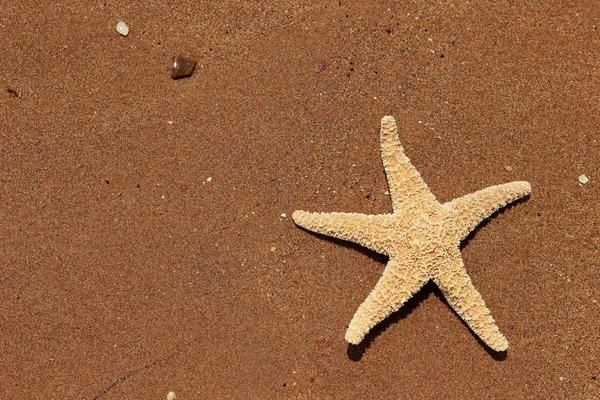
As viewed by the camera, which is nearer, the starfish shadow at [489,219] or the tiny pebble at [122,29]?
the starfish shadow at [489,219]

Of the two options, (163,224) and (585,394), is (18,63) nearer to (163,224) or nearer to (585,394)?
(163,224)

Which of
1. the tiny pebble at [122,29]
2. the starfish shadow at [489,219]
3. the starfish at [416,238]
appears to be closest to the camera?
the starfish at [416,238]

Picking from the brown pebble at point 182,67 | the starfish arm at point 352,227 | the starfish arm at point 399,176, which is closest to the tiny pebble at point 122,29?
the brown pebble at point 182,67

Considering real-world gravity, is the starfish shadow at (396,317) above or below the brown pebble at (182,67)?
below

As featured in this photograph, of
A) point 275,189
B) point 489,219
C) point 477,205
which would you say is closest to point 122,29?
point 275,189

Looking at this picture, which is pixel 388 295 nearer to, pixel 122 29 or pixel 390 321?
pixel 390 321

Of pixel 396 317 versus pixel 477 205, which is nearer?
pixel 477 205

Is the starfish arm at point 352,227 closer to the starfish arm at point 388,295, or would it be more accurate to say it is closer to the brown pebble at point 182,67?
the starfish arm at point 388,295

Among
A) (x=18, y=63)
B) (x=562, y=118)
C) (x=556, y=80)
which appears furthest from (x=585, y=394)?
(x=18, y=63)
